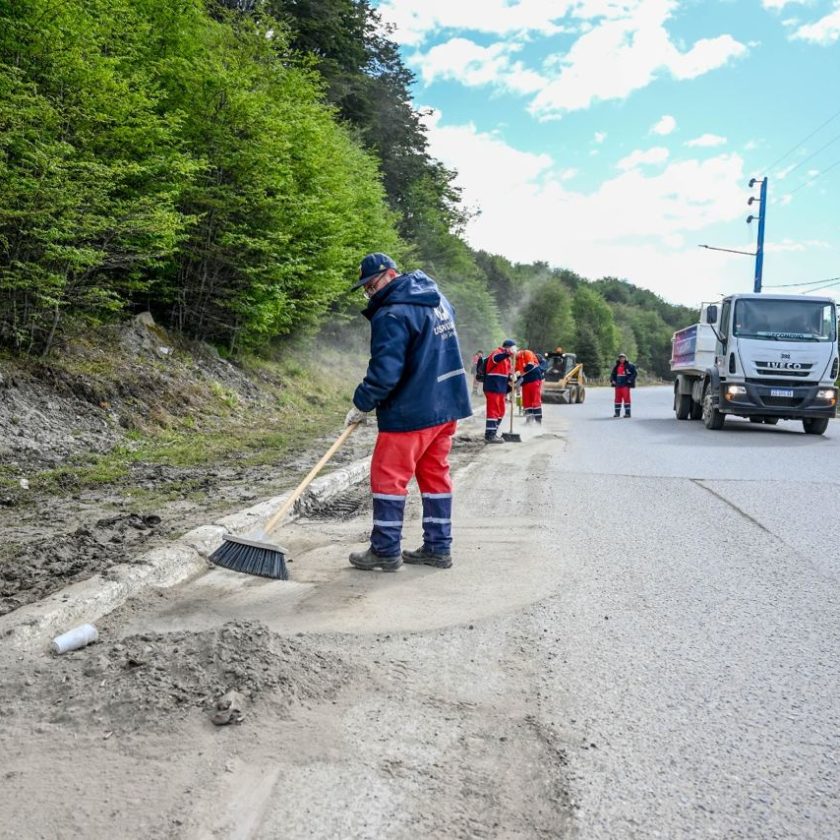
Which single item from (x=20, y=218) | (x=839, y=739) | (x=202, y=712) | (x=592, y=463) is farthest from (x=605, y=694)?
(x=20, y=218)

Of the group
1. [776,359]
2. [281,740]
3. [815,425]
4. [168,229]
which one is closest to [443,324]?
[281,740]

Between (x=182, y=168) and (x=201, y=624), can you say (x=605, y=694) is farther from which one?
(x=182, y=168)

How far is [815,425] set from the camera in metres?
14.9

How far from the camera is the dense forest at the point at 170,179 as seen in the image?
29.6 ft

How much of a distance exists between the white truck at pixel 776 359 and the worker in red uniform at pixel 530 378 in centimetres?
360

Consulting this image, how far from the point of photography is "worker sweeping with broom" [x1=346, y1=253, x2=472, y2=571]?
4715mm

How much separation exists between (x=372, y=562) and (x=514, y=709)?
2090 mm

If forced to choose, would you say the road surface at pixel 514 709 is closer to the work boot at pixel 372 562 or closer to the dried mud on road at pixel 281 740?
the dried mud on road at pixel 281 740

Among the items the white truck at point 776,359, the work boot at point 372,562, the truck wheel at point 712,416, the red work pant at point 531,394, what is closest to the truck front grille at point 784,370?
the white truck at point 776,359

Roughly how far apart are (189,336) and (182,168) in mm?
4939

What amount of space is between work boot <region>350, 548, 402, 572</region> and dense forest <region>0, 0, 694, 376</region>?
20.8ft

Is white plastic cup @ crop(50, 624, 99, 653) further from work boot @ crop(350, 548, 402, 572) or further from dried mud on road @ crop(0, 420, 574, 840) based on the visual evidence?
work boot @ crop(350, 548, 402, 572)

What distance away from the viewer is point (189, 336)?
1551 cm

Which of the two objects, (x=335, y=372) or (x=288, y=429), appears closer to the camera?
(x=288, y=429)
